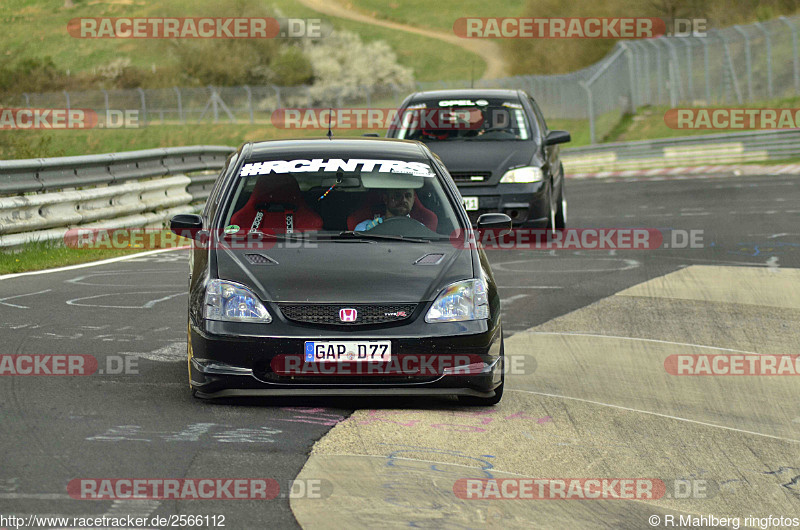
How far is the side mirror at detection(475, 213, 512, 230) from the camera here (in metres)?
7.89

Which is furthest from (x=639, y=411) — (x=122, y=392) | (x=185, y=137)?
(x=185, y=137)

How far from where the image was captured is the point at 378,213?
779cm

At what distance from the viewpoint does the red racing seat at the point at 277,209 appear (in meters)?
7.68

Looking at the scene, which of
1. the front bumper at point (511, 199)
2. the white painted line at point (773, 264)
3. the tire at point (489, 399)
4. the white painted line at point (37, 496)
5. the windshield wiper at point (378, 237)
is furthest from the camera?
the front bumper at point (511, 199)

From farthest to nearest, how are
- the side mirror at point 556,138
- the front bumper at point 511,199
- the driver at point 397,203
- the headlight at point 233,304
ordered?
the side mirror at point 556,138
the front bumper at point 511,199
the driver at point 397,203
the headlight at point 233,304

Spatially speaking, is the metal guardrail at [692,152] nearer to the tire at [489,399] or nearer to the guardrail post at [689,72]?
the guardrail post at [689,72]

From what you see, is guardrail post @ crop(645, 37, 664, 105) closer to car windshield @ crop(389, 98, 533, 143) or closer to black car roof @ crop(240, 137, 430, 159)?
car windshield @ crop(389, 98, 533, 143)

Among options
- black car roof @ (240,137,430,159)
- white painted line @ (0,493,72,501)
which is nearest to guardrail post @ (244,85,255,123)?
black car roof @ (240,137,430,159)

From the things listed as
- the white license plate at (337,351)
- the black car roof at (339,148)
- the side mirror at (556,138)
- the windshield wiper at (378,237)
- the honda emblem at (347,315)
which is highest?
the black car roof at (339,148)

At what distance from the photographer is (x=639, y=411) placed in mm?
7141

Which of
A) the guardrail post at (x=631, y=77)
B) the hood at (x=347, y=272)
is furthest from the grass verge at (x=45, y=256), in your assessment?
the guardrail post at (x=631, y=77)

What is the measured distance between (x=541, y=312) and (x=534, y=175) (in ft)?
16.2

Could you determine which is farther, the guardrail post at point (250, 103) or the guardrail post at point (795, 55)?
the guardrail post at point (250, 103)

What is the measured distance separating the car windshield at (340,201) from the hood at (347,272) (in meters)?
0.34
